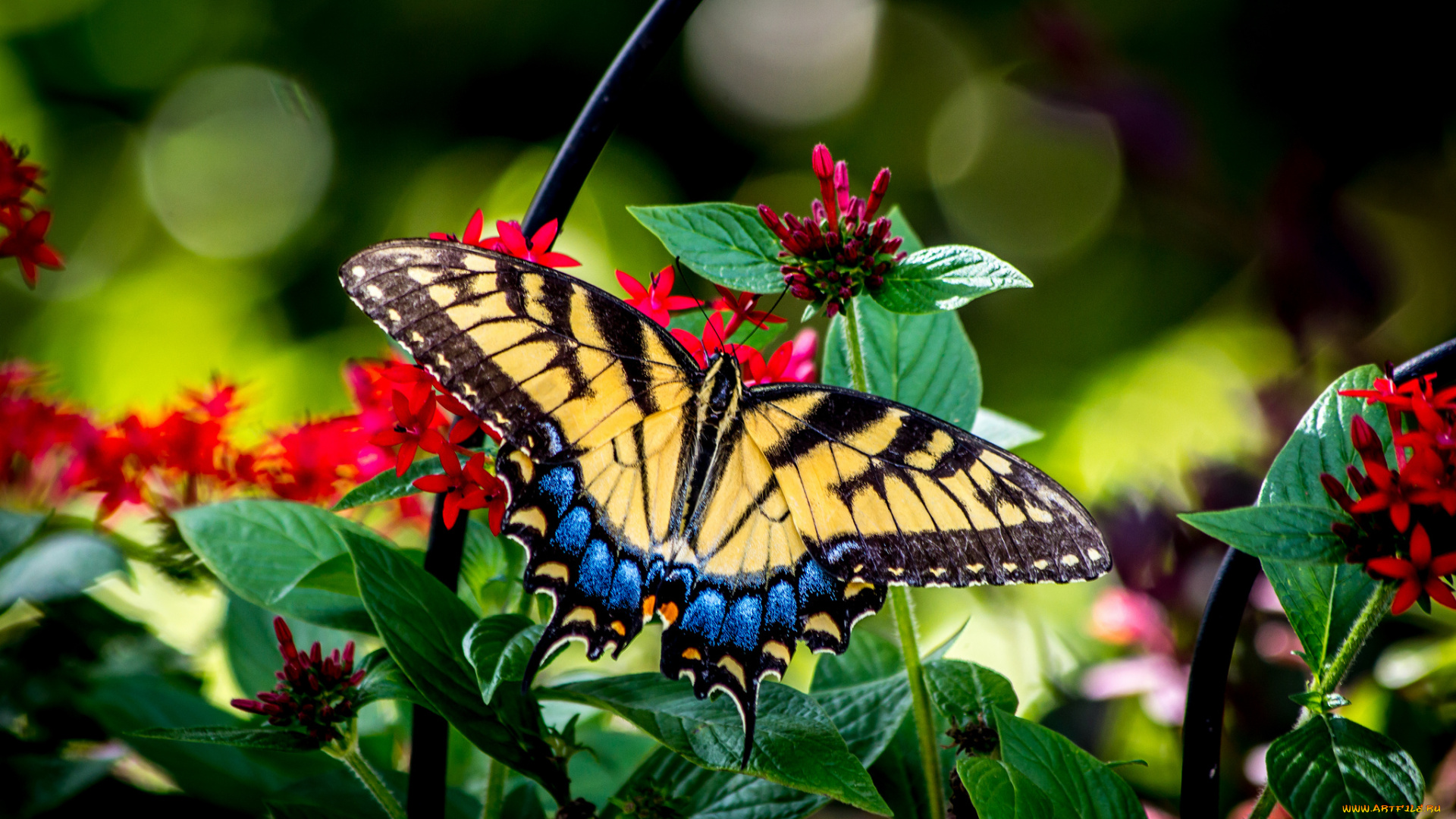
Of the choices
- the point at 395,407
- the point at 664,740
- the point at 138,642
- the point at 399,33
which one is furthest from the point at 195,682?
the point at 399,33

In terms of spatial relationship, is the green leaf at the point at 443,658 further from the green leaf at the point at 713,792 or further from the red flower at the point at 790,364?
the red flower at the point at 790,364

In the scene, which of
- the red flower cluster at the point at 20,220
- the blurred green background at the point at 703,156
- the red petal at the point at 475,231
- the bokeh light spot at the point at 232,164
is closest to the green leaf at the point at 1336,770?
→ the red petal at the point at 475,231

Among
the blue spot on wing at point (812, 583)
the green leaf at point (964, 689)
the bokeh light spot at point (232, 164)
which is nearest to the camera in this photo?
the green leaf at point (964, 689)

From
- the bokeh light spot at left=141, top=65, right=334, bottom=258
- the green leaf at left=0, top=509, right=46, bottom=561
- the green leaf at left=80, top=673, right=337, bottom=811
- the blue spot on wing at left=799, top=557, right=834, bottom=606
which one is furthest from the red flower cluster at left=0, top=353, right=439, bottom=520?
the bokeh light spot at left=141, top=65, right=334, bottom=258

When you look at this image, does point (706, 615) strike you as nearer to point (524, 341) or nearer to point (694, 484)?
point (694, 484)

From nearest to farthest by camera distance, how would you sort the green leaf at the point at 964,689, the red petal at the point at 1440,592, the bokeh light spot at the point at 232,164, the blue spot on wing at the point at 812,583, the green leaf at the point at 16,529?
the red petal at the point at 1440,592 → the green leaf at the point at 964,689 → the blue spot on wing at the point at 812,583 → the green leaf at the point at 16,529 → the bokeh light spot at the point at 232,164

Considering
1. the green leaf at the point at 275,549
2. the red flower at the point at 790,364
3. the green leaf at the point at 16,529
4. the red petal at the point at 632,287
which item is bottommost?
the green leaf at the point at 16,529

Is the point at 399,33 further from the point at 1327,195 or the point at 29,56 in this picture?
the point at 1327,195
